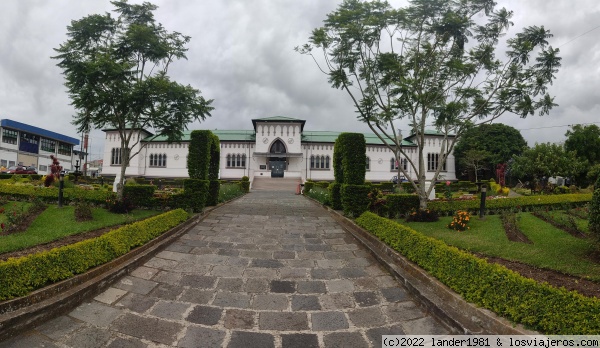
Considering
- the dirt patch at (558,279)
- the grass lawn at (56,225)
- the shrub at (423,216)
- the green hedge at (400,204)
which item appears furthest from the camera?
the green hedge at (400,204)

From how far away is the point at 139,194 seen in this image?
429 inches

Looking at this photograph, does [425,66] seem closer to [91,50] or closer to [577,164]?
[91,50]

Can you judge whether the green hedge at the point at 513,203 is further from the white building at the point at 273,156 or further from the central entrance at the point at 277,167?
the central entrance at the point at 277,167

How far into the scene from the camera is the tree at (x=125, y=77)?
9156 mm

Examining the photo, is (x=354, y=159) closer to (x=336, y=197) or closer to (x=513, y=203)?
(x=336, y=197)

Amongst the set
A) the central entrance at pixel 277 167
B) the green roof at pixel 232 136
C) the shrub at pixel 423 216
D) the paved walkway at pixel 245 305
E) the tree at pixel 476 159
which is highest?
the green roof at pixel 232 136

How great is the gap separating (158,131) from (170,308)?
852cm

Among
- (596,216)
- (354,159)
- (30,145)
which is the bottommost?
(596,216)

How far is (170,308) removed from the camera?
4.14 metres

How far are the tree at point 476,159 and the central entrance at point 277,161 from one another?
76.9 ft

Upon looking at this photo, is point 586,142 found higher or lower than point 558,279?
higher

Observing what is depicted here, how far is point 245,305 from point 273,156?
120 ft

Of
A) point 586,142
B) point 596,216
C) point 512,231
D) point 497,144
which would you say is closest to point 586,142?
point 586,142

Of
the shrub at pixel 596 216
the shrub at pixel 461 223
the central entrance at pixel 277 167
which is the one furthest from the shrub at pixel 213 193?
the central entrance at pixel 277 167
